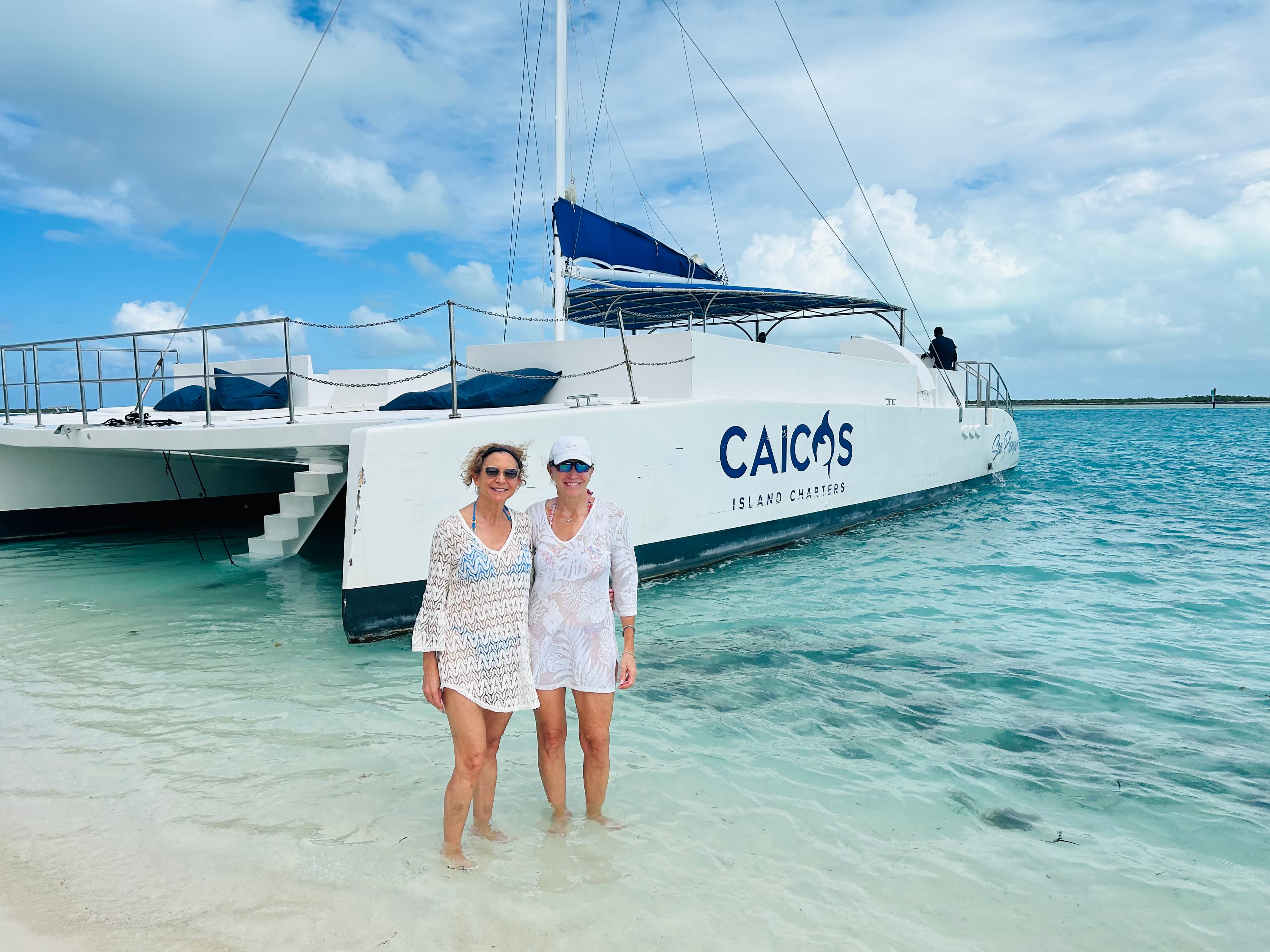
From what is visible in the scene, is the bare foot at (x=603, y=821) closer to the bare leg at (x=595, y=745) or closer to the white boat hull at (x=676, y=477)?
the bare leg at (x=595, y=745)

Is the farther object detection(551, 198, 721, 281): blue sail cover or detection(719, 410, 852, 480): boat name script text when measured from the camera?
detection(551, 198, 721, 281): blue sail cover

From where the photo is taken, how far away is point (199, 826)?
298 centimetres

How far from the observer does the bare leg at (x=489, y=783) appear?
2578 millimetres

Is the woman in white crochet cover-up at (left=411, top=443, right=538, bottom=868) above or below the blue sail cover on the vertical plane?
below

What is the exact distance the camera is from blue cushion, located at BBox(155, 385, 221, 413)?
1016 cm

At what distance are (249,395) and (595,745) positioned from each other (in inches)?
331

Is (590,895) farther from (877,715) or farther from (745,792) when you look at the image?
(877,715)

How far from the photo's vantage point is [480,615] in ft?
8.22

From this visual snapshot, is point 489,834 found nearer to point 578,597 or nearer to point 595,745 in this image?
point 595,745

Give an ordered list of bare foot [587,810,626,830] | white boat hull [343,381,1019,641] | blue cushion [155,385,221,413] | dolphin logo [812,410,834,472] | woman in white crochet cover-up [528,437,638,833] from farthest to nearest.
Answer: blue cushion [155,385,221,413] < dolphin logo [812,410,834,472] < white boat hull [343,381,1019,641] < bare foot [587,810,626,830] < woman in white crochet cover-up [528,437,638,833]

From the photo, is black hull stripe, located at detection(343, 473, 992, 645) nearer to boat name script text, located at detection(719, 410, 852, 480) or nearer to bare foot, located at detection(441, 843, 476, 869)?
boat name script text, located at detection(719, 410, 852, 480)

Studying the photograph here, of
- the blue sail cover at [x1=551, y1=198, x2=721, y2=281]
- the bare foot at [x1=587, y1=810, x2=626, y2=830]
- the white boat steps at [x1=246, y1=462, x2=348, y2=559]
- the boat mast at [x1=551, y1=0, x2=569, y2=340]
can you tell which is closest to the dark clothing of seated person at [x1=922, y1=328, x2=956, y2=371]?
the blue sail cover at [x1=551, y1=198, x2=721, y2=281]

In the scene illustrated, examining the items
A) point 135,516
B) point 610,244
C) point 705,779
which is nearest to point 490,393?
point 610,244

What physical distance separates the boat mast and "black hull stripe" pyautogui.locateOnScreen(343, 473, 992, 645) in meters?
3.60
